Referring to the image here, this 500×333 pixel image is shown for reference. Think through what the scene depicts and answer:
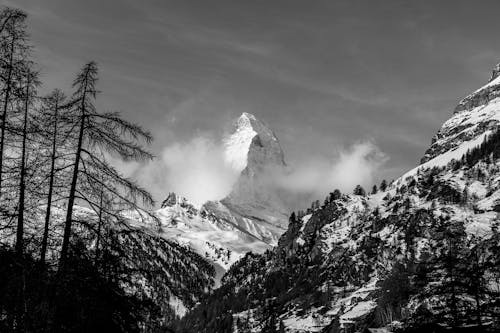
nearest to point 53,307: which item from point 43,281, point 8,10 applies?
point 43,281

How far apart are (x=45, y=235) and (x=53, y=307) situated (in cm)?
475

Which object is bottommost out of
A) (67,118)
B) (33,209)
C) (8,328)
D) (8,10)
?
(8,328)

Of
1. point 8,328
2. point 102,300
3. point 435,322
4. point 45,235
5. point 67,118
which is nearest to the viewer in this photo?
point 8,328

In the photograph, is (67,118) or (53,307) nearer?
(53,307)

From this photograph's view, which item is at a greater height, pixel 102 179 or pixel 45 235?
pixel 102 179

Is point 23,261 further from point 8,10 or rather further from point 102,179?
point 8,10

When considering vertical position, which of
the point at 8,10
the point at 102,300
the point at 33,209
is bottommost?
the point at 102,300

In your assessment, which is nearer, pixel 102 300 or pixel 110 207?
pixel 102 300

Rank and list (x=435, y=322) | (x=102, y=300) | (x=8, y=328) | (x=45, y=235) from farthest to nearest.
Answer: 1. (x=435, y=322)
2. (x=45, y=235)
3. (x=102, y=300)
4. (x=8, y=328)

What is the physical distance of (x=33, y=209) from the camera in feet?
83.0

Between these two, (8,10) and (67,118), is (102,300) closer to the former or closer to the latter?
(67,118)

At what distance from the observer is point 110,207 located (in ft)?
79.5

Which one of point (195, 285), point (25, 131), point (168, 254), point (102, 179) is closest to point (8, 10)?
point (25, 131)

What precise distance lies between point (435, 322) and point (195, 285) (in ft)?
49.1
